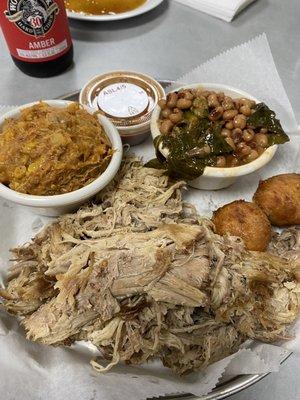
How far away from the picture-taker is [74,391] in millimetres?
1282

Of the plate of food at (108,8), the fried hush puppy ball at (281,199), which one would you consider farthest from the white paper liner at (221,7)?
the fried hush puppy ball at (281,199)

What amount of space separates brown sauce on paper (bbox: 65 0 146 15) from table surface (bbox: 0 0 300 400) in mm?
145

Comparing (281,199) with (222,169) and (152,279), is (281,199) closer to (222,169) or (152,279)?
(222,169)

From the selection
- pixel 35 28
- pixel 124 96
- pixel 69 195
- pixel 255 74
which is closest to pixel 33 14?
pixel 35 28

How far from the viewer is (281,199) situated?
1620 millimetres

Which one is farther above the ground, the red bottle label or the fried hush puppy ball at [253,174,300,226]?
the red bottle label

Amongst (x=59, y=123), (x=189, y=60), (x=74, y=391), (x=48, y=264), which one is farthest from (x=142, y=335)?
(x=189, y=60)

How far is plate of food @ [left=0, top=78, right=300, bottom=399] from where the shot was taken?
1.27m

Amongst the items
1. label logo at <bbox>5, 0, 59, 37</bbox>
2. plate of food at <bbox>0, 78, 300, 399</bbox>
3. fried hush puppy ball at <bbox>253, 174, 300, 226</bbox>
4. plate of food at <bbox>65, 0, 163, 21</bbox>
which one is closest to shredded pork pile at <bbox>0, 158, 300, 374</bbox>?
plate of food at <bbox>0, 78, 300, 399</bbox>

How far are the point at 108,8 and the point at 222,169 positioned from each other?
5.20ft

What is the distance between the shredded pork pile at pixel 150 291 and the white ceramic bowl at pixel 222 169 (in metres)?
0.24

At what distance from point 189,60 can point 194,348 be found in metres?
1.91

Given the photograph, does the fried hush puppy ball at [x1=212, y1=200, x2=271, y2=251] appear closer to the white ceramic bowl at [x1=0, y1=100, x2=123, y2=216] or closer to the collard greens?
the collard greens

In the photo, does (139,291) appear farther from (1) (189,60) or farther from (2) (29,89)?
(1) (189,60)
